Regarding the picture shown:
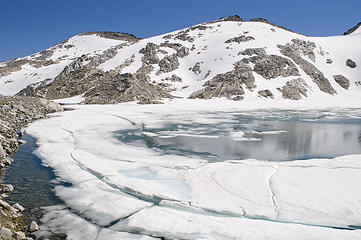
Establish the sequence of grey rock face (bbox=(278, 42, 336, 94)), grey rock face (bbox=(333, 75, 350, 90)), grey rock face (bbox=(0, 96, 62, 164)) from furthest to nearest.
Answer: grey rock face (bbox=(333, 75, 350, 90)) < grey rock face (bbox=(278, 42, 336, 94)) < grey rock face (bbox=(0, 96, 62, 164))

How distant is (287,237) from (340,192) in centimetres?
370

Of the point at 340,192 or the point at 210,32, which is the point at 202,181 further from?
the point at 210,32

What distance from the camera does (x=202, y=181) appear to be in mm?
10625

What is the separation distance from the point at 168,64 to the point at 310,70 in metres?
40.3

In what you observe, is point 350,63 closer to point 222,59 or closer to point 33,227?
point 222,59

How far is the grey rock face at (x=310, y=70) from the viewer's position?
78.4 metres

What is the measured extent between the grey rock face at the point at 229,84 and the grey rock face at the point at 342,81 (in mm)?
29586

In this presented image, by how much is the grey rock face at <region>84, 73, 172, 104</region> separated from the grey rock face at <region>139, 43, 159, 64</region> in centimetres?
2377

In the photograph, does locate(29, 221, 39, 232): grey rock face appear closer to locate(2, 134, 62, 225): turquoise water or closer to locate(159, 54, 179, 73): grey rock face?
locate(2, 134, 62, 225): turquoise water

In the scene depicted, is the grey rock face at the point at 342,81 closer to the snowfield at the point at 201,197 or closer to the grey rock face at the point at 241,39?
the grey rock face at the point at 241,39

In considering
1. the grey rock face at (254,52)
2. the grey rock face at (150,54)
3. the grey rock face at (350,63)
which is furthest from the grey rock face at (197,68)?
the grey rock face at (350,63)

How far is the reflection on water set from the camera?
15422 mm

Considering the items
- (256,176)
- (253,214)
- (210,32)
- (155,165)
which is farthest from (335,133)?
(210,32)

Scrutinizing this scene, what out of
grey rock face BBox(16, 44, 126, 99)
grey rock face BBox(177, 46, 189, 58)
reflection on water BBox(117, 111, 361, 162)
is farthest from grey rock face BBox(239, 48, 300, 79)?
reflection on water BBox(117, 111, 361, 162)
